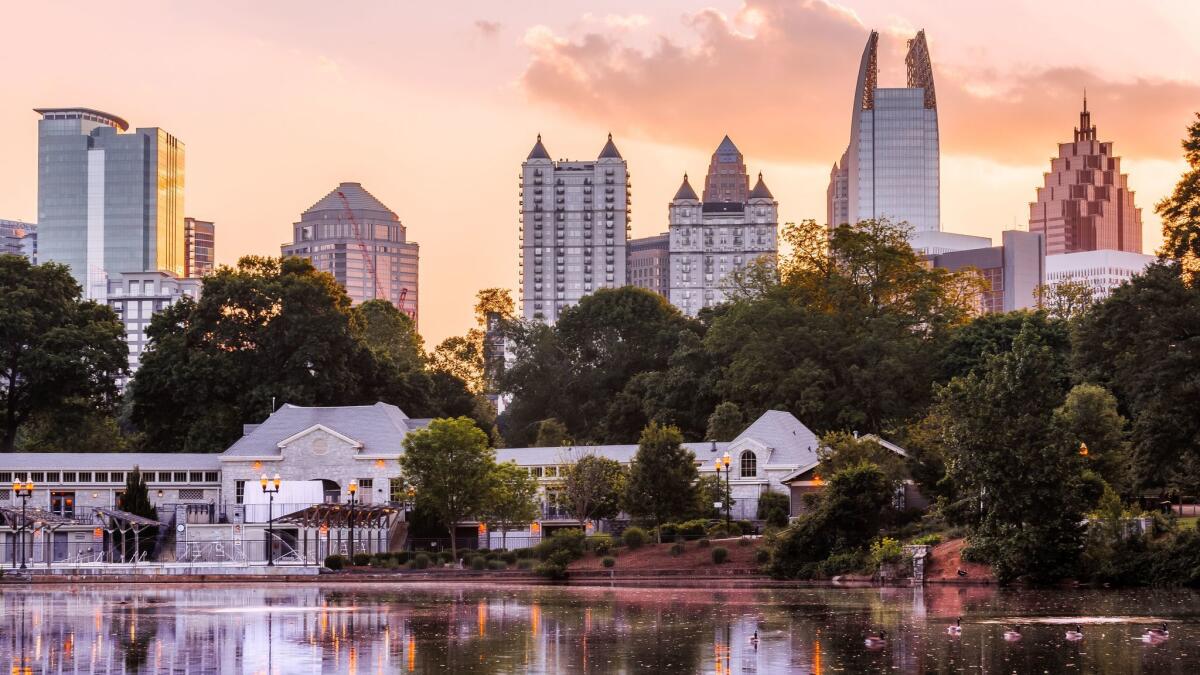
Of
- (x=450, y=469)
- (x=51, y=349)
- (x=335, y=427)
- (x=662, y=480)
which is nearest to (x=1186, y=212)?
(x=662, y=480)

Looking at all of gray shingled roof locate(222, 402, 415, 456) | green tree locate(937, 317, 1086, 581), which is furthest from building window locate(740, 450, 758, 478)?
green tree locate(937, 317, 1086, 581)

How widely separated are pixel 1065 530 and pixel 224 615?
2960 cm

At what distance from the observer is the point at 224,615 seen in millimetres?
52719

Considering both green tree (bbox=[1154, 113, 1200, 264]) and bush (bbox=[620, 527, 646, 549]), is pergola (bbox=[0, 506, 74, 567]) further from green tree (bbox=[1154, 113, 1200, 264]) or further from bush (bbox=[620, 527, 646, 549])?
green tree (bbox=[1154, 113, 1200, 264])

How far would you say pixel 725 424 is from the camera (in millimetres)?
103062

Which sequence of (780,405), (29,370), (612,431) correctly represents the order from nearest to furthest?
(780,405)
(29,370)
(612,431)

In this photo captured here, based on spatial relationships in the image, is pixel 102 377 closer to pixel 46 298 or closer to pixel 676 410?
pixel 46 298

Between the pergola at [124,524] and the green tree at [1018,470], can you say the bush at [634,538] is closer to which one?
the green tree at [1018,470]

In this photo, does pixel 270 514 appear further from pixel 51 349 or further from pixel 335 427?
pixel 51 349

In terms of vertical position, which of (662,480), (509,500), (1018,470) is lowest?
(509,500)

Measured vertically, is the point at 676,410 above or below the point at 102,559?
above

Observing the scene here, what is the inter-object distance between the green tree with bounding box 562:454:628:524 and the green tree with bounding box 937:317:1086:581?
26.6 m

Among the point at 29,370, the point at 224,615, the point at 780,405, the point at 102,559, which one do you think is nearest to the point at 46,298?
the point at 29,370

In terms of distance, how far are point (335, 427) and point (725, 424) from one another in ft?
76.9
